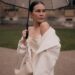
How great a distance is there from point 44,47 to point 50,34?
0.14 meters

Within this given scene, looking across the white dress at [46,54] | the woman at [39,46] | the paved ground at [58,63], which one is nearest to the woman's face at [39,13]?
the woman at [39,46]

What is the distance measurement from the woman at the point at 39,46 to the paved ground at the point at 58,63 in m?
5.13

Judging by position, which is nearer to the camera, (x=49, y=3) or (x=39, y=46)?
(x=39, y=46)

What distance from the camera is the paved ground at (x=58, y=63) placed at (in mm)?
9625

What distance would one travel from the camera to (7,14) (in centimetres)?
3616

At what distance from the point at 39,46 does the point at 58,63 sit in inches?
271

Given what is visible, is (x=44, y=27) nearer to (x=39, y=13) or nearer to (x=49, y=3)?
(x=39, y=13)

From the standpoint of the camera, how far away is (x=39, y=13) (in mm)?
4188

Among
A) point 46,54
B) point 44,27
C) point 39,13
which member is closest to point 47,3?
point 39,13

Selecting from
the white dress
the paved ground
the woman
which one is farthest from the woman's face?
the paved ground

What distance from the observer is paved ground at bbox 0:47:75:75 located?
9.62 meters

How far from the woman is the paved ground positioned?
5128 millimetres

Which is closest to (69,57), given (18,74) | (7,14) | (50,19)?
(18,74)

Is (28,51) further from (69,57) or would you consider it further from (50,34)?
(69,57)
